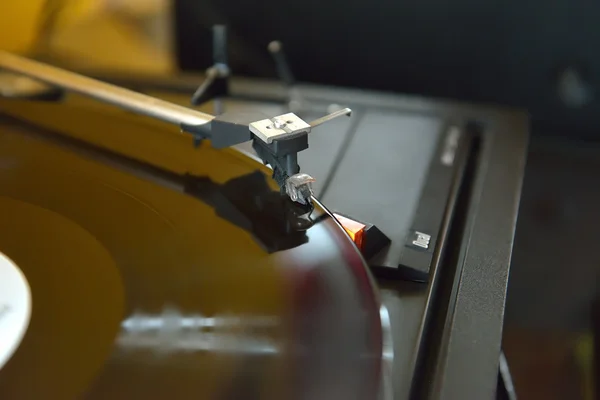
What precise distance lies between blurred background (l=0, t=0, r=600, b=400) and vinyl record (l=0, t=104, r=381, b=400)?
378 millimetres

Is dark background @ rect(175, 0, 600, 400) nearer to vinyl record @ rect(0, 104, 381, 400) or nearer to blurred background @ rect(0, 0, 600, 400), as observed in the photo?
blurred background @ rect(0, 0, 600, 400)

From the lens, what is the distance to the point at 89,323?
1.27 feet

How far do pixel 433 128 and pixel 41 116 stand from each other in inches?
17.0

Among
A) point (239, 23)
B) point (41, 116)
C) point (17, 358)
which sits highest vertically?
point (239, 23)

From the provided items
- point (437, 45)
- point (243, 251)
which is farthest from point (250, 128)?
point (437, 45)

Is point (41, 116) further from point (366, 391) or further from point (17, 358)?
point (366, 391)

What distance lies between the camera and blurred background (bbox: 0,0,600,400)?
2.34 ft

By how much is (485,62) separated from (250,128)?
0.50 m

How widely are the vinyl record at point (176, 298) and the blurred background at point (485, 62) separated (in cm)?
38

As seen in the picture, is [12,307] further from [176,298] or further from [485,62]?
[485,62]

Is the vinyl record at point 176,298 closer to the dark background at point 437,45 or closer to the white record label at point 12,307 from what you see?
the white record label at point 12,307

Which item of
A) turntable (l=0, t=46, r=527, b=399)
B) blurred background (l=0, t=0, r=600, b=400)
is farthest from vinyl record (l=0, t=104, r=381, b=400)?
blurred background (l=0, t=0, r=600, b=400)

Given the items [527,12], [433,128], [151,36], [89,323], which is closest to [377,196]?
[433,128]

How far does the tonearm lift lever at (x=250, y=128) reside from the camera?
18.0 inches
